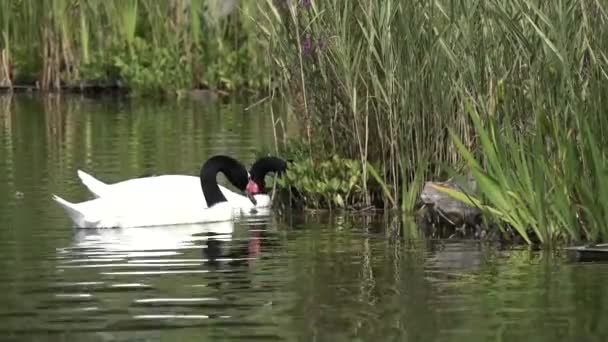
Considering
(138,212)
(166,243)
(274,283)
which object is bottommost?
(274,283)

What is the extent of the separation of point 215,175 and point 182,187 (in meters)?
0.50

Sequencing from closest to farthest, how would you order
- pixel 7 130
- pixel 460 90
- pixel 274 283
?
pixel 274 283 < pixel 460 90 < pixel 7 130

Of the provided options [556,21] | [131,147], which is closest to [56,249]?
[556,21]

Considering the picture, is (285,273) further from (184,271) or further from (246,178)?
(246,178)

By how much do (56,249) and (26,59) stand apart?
17.4m

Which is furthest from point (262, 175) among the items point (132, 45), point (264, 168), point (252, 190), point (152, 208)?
point (132, 45)

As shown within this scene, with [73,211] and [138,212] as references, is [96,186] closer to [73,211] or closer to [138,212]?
[138,212]

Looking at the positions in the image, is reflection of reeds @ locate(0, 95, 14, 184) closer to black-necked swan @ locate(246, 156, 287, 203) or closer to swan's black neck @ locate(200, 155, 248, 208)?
swan's black neck @ locate(200, 155, 248, 208)

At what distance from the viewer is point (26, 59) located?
97.7 ft

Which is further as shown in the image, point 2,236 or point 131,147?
point 131,147

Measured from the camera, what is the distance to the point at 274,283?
1087 centimetres

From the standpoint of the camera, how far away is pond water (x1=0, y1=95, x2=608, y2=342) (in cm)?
920

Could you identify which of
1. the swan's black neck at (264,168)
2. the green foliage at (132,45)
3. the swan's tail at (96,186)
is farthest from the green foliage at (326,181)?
the green foliage at (132,45)

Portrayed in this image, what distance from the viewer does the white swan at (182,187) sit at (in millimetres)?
14703
